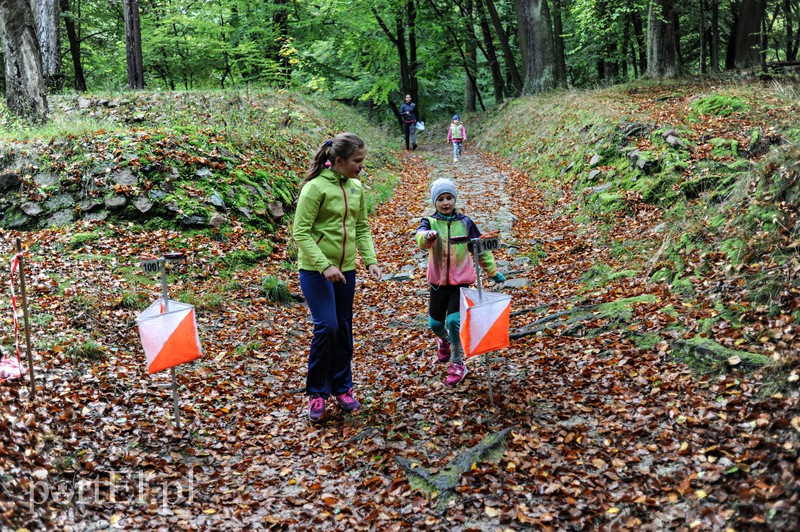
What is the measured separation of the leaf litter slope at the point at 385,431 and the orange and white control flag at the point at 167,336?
0.46 metres

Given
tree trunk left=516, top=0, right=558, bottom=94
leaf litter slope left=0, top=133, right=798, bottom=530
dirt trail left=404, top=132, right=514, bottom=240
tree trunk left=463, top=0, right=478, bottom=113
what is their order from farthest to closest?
tree trunk left=463, top=0, right=478, bottom=113, tree trunk left=516, top=0, right=558, bottom=94, dirt trail left=404, top=132, right=514, bottom=240, leaf litter slope left=0, top=133, right=798, bottom=530

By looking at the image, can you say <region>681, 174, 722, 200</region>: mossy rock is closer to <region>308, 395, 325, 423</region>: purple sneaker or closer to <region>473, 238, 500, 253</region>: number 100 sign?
<region>473, 238, 500, 253</region>: number 100 sign

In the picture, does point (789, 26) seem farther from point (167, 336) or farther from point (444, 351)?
point (167, 336)

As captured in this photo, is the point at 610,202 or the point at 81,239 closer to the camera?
the point at 81,239

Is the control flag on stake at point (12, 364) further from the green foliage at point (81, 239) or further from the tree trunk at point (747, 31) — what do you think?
the tree trunk at point (747, 31)

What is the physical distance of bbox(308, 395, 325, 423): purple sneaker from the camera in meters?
4.99

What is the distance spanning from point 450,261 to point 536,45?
17575mm

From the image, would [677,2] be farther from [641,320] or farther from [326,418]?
[326,418]

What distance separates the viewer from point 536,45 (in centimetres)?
2038

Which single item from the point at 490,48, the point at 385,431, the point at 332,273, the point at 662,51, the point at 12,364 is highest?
the point at 490,48

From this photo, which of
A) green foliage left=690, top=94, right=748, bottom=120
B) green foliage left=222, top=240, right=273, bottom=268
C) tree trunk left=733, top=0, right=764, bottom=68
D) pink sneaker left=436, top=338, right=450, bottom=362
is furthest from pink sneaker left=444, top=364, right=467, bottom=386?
tree trunk left=733, top=0, right=764, bottom=68

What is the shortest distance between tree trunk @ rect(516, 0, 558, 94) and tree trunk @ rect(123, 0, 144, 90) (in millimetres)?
12525

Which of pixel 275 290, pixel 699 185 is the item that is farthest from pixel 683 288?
pixel 275 290

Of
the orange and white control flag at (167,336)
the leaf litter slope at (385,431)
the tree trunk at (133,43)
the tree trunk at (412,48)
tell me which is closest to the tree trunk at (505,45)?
the tree trunk at (412,48)
